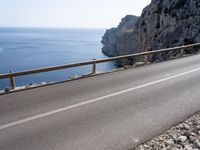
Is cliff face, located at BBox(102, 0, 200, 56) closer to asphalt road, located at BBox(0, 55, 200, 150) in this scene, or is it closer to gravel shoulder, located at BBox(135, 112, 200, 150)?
asphalt road, located at BBox(0, 55, 200, 150)

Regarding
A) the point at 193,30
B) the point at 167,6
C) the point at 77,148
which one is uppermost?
the point at 167,6

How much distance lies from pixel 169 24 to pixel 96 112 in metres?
39.7

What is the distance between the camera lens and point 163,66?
1482 centimetres

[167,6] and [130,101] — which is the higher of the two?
[167,6]

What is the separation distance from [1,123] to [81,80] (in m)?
5.09

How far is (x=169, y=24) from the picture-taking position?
143ft

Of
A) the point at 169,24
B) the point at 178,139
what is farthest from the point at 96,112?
the point at 169,24

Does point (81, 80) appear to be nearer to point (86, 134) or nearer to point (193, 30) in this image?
point (86, 134)

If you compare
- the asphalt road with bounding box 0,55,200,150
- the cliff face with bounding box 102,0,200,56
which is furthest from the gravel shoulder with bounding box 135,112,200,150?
the cliff face with bounding box 102,0,200,56

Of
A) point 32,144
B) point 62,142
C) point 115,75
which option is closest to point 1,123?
point 32,144

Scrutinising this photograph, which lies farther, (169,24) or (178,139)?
(169,24)

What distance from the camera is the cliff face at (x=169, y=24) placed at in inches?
1426

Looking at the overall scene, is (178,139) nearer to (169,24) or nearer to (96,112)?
(96,112)

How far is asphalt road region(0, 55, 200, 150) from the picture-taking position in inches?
231
